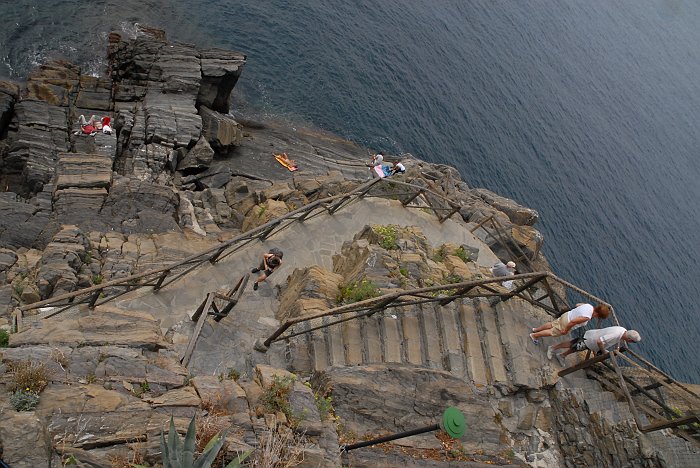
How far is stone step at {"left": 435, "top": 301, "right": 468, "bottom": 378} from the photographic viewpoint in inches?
528

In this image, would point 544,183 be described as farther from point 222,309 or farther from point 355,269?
point 222,309

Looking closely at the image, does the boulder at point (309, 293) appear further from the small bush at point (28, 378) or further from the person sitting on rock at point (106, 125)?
the person sitting on rock at point (106, 125)

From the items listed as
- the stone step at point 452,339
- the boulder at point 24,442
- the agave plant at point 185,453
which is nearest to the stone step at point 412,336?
the stone step at point 452,339

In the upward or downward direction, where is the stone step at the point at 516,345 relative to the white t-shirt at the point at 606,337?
downward

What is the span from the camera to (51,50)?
35.7 m

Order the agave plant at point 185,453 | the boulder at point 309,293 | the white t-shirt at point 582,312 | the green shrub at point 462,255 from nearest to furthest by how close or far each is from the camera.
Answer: the agave plant at point 185,453, the white t-shirt at point 582,312, the boulder at point 309,293, the green shrub at point 462,255

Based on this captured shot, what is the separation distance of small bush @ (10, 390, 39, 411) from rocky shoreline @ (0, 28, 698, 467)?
104 millimetres

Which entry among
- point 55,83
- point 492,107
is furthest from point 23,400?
point 492,107

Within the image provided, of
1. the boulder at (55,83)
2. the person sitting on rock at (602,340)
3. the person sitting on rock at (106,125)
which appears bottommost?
the boulder at (55,83)

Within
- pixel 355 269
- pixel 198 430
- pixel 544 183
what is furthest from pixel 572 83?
pixel 198 430

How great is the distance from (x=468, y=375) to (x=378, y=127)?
112 feet

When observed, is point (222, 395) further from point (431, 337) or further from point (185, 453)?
point (431, 337)

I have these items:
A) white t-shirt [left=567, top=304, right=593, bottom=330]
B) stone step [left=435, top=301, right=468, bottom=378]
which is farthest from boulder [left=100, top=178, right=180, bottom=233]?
white t-shirt [left=567, top=304, right=593, bottom=330]

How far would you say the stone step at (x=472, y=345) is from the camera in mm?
13484
